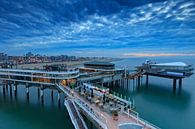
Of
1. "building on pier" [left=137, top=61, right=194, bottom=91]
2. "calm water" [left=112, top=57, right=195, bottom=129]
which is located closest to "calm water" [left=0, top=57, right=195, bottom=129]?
"calm water" [left=112, top=57, right=195, bottom=129]

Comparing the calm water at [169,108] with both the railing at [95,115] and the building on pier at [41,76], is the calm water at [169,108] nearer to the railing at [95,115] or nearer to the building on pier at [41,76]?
the railing at [95,115]

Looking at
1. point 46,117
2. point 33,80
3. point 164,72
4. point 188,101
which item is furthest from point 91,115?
point 164,72

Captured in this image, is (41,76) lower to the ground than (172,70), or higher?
lower

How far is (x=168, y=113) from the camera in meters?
43.6

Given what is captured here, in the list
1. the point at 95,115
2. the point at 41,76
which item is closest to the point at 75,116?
the point at 95,115

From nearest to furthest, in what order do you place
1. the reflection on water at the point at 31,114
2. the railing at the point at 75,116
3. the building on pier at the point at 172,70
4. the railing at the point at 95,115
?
the railing at the point at 95,115
the railing at the point at 75,116
the reflection on water at the point at 31,114
the building on pier at the point at 172,70

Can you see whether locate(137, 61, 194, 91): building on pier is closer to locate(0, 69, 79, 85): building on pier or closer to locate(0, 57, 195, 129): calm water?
locate(0, 57, 195, 129): calm water

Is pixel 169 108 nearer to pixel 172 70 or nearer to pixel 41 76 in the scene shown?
pixel 172 70

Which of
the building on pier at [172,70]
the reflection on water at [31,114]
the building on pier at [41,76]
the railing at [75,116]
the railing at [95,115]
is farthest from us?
the building on pier at [172,70]

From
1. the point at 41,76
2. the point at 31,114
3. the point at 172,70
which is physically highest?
the point at 172,70

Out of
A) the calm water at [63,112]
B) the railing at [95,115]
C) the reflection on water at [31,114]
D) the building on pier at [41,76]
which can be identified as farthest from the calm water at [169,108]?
the building on pier at [41,76]

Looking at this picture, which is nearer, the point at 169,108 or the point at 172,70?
the point at 169,108

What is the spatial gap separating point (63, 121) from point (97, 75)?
107 ft

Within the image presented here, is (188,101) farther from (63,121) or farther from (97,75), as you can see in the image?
(63,121)
